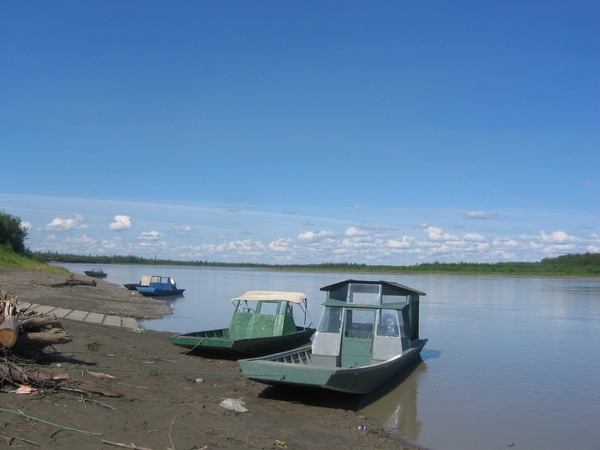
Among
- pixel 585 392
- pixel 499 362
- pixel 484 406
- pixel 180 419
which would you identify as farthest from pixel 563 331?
pixel 180 419

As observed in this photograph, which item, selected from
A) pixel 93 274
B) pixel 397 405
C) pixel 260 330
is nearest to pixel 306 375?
pixel 397 405

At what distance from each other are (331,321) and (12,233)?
48012 millimetres

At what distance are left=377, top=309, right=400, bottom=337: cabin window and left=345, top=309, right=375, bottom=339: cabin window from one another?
23cm

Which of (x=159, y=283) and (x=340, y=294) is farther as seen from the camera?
(x=159, y=283)

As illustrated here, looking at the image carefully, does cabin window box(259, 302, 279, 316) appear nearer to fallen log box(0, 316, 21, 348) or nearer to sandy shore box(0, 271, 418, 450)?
sandy shore box(0, 271, 418, 450)

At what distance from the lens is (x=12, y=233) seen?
5222cm

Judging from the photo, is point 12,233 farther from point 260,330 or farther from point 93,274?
point 260,330

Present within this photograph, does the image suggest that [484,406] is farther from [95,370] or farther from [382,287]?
[95,370]

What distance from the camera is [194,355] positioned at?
1594 centimetres

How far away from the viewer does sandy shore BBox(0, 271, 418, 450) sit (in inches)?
275

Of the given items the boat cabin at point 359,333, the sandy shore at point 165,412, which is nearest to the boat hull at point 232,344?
the sandy shore at point 165,412

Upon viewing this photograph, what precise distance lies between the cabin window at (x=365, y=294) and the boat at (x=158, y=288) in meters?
28.8

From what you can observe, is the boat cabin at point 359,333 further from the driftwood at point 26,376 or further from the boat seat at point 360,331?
the driftwood at point 26,376

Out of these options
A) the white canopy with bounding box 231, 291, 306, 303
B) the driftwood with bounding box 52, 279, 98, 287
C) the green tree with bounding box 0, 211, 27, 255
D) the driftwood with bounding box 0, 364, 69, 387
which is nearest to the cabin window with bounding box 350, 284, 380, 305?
the white canopy with bounding box 231, 291, 306, 303
